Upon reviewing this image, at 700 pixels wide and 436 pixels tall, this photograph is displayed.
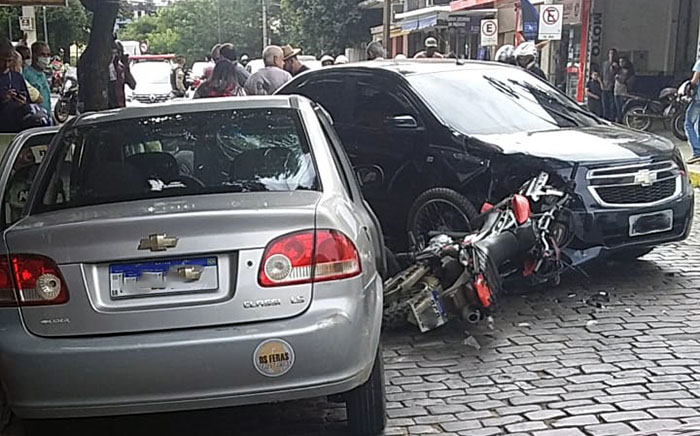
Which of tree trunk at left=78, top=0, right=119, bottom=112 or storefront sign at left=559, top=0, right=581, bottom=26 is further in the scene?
storefront sign at left=559, top=0, right=581, bottom=26

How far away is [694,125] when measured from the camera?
1338 cm

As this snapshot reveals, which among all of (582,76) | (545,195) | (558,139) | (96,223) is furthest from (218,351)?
(582,76)

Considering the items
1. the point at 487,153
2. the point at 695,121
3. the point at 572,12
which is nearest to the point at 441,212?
the point at 487,153

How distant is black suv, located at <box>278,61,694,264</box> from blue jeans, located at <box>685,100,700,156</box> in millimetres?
5723

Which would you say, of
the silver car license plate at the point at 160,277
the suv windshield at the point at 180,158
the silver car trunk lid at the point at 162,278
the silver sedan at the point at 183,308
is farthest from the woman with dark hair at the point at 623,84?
the silver car license plate at the point at 160,277

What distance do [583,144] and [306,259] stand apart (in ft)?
12.4

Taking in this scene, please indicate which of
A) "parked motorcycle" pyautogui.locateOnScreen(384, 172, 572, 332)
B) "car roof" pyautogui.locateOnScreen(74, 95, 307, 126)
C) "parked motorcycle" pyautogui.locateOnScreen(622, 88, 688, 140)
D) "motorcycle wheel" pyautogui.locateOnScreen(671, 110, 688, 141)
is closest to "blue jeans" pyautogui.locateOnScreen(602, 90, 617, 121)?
"parked motorcycle" pyautogui.locateOnScreen(622, 88, 688, 140)

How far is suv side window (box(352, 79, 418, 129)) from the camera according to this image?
7973 mm

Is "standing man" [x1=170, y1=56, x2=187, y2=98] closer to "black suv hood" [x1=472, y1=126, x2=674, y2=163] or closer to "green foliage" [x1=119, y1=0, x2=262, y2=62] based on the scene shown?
"black suv hood" [x1=472, y1=126, x2=674, y2=163]

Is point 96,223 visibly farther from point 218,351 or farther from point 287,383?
point 287,383

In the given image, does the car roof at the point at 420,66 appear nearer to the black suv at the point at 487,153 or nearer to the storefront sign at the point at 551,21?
the black suv at the point at 487,153

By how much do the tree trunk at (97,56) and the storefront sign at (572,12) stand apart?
602 inches

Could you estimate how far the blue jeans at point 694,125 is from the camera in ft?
43.6

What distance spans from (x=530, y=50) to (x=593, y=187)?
712cm
